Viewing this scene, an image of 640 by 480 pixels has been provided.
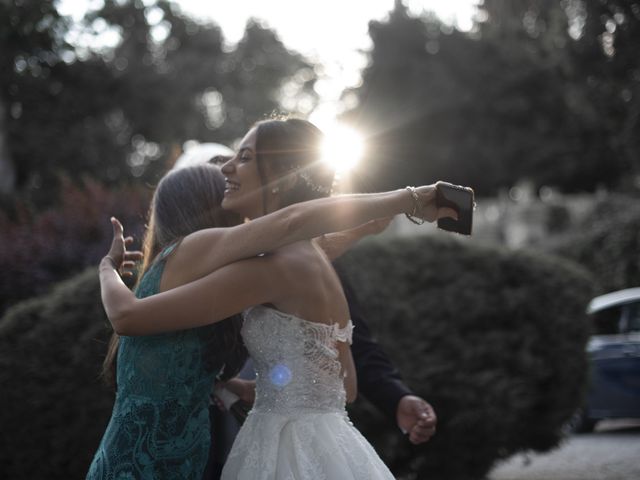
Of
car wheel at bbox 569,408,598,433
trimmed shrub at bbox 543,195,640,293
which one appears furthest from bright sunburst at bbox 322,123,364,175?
trimmed shrub at bbox 543,195,640,293

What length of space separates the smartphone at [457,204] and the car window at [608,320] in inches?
336

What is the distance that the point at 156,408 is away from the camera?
2.53m

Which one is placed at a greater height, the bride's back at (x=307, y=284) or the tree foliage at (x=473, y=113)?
the tree foliage at (x=473, y=113)

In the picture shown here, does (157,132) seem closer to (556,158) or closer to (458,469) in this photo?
(556,158)

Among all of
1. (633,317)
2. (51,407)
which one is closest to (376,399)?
(51,407)

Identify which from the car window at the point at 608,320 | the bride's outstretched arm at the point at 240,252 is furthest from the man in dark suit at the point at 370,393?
the car window at the point at 608,320

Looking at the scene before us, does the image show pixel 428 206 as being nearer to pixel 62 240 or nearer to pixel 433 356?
pixel 433 356

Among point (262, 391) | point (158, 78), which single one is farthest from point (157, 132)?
point (262, 391)

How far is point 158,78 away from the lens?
93.5 ft

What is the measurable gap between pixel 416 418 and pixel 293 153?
3.89ft

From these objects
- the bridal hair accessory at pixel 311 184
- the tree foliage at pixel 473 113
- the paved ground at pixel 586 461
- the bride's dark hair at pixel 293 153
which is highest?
the tree foliage at pixel 473 113

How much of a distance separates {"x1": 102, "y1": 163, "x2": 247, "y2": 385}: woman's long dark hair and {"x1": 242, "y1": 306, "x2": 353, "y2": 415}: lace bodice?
0.34 ft

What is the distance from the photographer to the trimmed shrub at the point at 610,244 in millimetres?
16750

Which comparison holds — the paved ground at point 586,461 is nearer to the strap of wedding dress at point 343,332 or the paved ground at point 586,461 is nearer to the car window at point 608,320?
the car window at point 608,320
